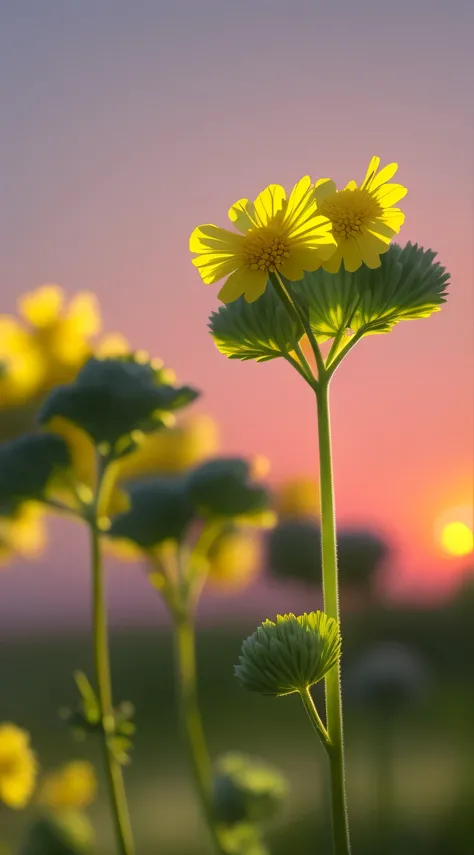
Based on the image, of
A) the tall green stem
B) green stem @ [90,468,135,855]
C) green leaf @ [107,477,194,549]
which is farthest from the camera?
green leaf @ [107,477,194,549]

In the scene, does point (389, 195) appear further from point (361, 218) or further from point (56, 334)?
point (56, 334)

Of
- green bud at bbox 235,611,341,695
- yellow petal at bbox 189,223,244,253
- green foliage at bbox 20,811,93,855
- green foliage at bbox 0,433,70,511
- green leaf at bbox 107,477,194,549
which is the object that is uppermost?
yellow petal at bbox 189,223,244,253

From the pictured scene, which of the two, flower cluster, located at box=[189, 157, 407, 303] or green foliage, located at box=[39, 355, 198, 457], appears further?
green foliage, located at box=[39, 355, 198, 457]

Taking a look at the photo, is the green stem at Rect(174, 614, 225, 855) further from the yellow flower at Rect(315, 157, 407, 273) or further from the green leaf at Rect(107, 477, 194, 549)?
the yellow flower at Rect(315, 157, 407, 273)

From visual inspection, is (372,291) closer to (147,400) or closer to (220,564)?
(147,400)

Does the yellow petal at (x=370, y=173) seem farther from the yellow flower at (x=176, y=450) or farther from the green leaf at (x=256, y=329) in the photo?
the yellow flower at (x=176, y=450)

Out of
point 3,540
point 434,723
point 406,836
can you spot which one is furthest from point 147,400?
point 434,723

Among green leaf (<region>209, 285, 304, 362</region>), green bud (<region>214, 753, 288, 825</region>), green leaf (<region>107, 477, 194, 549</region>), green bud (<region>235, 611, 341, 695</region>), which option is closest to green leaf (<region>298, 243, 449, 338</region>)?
green leaf (<region>209, 285, 304, 362</region>)

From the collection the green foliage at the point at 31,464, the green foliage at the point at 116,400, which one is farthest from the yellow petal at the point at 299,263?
the green foliage at the point at 31,464
